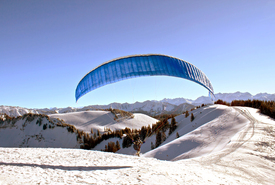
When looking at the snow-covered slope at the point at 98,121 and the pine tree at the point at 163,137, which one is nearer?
the pine tree at the point at 163,137

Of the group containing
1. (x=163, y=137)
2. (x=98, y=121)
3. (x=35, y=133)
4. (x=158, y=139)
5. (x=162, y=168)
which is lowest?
(x=35, y=133)

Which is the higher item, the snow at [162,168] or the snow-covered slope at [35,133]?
the snow at [162,168]

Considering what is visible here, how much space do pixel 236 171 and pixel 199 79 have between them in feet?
20.7

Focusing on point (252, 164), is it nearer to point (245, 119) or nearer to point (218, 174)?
point (218, 174)

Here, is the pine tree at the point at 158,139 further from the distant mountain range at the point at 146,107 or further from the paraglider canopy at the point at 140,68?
the distant mountain range at the point at 146,107

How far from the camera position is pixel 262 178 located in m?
3.52

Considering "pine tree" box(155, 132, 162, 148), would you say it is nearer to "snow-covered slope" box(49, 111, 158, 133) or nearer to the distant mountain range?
"snow-covered slope" box(49, 111, 158, 133)

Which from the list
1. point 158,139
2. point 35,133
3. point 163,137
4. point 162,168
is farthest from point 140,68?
point 35,133

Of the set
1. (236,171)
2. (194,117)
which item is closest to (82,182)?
(236,171)

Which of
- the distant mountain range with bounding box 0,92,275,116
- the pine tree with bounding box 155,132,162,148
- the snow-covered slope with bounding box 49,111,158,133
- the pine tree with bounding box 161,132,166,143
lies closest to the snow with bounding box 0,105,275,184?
the pine tree with bounding box 155,132,162,148

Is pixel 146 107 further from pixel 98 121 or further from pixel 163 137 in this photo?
pixel 163 137

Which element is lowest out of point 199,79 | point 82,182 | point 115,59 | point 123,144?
point 123,144

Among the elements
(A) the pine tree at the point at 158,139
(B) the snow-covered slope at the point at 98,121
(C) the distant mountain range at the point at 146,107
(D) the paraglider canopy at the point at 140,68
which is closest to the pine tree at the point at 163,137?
(A) the pine tree at the point at 158,139

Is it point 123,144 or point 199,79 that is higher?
point 199,79
